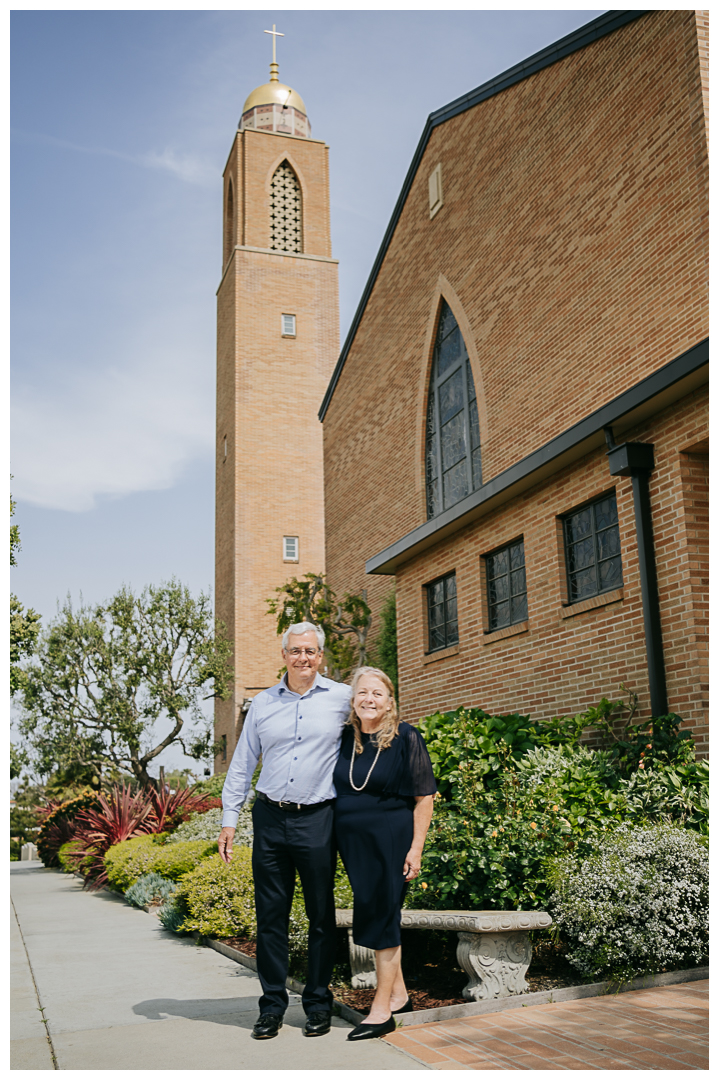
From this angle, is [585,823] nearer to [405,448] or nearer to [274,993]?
[274,993]

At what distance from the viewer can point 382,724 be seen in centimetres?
454

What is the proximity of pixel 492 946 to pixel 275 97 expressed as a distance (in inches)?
1314

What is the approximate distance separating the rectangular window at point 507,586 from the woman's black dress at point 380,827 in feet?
19.2

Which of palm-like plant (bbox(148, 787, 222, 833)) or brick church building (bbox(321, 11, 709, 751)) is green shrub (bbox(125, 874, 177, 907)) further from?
brick church building (bbox(321, 11, 709, 751))

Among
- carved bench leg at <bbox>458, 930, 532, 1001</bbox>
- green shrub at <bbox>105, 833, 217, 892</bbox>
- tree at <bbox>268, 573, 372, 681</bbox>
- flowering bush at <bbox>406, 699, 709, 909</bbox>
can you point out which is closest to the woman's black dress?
carved bench leg at <bbox>458, 930, 532, 1001</bbox>

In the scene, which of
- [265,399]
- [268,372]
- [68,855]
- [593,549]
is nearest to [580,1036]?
[593,549]

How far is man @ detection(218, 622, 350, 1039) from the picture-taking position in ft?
14.7

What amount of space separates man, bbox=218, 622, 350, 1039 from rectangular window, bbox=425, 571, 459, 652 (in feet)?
23.6

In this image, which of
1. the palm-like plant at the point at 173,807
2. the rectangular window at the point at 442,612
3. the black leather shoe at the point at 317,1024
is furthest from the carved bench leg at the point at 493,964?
the palm-like plant at the point at 173,807

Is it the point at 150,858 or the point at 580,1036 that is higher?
the point at 580,1036

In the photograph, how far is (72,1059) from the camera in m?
4.03

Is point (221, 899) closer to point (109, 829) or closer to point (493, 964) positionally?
point (493, 964)
